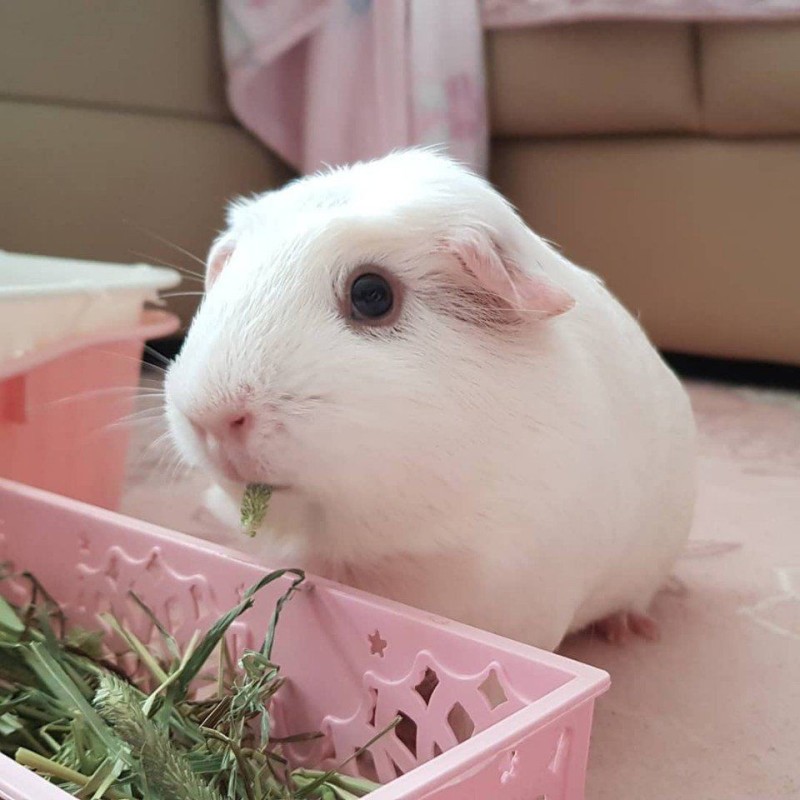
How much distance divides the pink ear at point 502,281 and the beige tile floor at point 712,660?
39cm

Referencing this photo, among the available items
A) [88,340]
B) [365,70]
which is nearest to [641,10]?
[365,70]

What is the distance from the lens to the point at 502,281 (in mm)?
804

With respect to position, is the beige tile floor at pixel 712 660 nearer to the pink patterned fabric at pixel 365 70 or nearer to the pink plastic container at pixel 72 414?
the pink plastic container at pixel 72 414

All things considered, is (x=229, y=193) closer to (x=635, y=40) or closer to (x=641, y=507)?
(x=635, y=40)

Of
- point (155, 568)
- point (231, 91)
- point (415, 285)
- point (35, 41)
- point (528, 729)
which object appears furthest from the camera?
point (231, 91)

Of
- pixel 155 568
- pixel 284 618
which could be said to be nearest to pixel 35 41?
pixel 155 568

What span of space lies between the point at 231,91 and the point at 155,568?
1.80m

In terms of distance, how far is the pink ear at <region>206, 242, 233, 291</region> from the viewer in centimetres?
94

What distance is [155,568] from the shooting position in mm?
970

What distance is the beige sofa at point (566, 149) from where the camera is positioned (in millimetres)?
2191

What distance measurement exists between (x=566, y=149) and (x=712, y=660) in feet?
6.03

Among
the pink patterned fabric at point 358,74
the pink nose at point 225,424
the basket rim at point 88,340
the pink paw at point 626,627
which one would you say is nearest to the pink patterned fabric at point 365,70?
the pink patterned fabric at point 358,74

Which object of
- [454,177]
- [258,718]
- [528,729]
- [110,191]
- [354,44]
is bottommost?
[258,718]

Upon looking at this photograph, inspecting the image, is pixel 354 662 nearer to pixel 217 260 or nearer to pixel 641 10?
pixel 217 260
